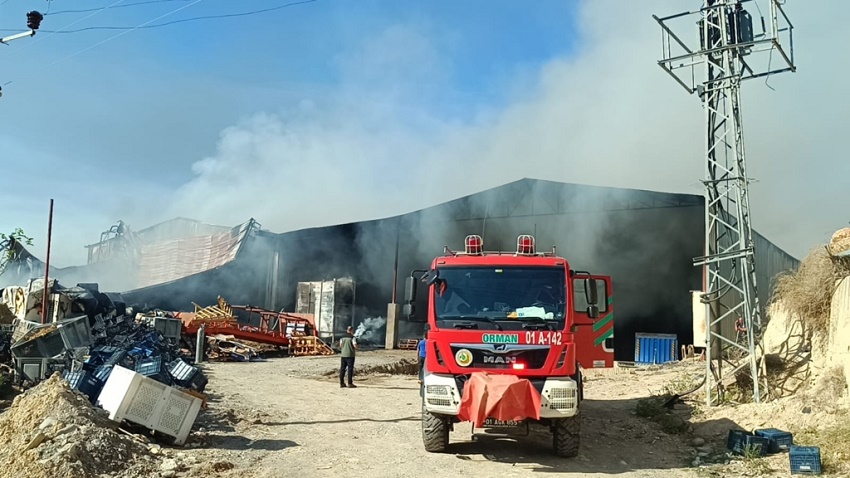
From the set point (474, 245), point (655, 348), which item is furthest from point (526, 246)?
point (655, 348)

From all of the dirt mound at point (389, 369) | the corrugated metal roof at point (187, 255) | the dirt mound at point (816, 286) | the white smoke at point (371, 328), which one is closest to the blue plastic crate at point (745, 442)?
the dirt mound at point (816, 286)

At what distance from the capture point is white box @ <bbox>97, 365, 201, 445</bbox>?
→ 7.46 metres

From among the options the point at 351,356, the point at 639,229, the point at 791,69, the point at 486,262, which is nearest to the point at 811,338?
the point at 791,69

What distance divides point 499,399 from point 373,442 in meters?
2.50

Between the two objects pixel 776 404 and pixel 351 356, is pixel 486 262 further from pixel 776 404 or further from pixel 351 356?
pixel 351 356

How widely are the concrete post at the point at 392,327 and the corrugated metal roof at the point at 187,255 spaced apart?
30.7ft

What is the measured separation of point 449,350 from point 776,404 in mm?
5694

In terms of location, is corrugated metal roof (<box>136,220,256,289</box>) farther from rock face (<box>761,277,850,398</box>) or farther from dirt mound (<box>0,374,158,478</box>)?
rock face (<box>761,277,850,398</box>)

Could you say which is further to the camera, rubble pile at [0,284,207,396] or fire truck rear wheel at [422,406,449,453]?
rubble pile at [0,284,207,396]

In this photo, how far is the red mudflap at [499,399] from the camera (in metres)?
6.93

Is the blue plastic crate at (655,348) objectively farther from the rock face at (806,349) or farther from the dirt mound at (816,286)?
the dirt mound at (816,286)

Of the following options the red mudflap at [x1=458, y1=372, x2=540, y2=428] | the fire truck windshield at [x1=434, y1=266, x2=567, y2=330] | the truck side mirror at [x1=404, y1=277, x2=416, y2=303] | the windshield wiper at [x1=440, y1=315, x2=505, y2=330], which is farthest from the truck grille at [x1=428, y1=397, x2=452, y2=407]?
the truck side mirror at [x1=404, y1=277, x2=416, y2=303]

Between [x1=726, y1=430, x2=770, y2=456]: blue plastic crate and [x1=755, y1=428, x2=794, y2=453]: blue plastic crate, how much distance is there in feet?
0.26

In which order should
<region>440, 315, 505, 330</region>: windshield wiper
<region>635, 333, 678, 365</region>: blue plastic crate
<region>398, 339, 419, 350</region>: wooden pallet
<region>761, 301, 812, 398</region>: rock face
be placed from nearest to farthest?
<region>440, 315, 505, 330</region>: windshield wiper
<region>761, 301, 812, 398</region>: rock face
<region>635, 333, 678, 365</region>: blue plastic crate
<region>398, 339, 419, 350</region>: wooden pallet
